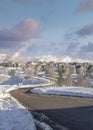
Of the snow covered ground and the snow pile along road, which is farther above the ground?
the snow covered ground

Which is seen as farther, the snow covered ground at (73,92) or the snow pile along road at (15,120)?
the snow covered ground at (73,92)

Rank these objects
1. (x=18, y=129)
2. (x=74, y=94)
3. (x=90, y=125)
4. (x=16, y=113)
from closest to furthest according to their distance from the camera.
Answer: (x=18, y=129)
(x=90, y=125)
(x=16, y=113)
(x=74, y=94)

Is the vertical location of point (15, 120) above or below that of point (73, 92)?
below

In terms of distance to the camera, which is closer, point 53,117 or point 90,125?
point 90,125

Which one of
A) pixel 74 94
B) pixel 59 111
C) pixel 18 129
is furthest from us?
pixel 74 94

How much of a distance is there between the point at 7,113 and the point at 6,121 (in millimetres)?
4803

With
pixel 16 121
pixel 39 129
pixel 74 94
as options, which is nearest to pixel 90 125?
pixel 39 129

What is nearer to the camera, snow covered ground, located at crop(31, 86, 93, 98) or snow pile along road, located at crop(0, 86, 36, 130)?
snow pile along road, located at crop(0, 86, 36, 130)

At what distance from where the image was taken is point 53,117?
103 ft

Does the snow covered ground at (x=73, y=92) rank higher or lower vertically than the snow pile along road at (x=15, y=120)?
higher

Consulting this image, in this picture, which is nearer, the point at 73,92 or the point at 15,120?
the point at 15,120

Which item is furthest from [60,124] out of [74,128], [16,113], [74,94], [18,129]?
[74,94]

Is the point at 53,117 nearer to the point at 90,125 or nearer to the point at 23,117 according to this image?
the point at 23,117

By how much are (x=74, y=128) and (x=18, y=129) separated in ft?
13.6
